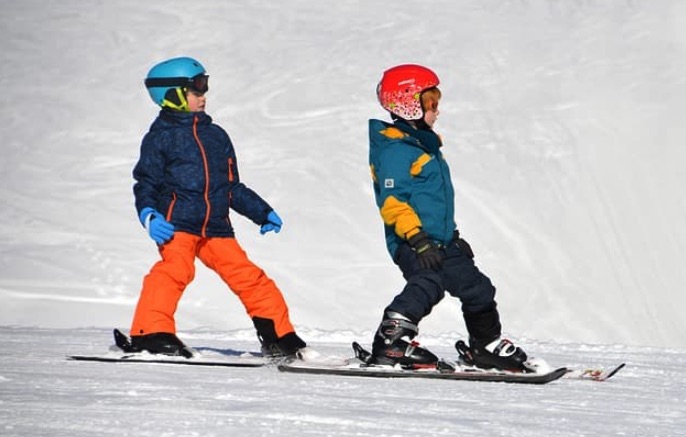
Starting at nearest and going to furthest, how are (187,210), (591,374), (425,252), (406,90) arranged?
(425,252) < (591,374) < (406,90) < (187,210)

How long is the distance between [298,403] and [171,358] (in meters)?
1.48

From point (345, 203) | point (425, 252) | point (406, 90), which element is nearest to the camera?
point (425, 252)

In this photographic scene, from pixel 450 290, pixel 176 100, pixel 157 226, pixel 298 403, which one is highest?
pixel 176 100

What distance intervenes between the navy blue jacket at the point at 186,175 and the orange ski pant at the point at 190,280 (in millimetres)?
74

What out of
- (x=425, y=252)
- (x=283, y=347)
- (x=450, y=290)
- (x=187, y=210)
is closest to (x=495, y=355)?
(x=450, y=290)

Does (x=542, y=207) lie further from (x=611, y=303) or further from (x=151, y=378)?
(x=151, y=378)

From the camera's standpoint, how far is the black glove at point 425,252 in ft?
17.3

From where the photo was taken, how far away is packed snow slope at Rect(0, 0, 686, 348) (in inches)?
338

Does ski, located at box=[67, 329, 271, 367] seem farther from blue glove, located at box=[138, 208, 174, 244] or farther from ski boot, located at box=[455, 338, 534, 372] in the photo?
ski boot, located at box=[455, 338, 534, 372]

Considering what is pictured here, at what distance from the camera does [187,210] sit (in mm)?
5750

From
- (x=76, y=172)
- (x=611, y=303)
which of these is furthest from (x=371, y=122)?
(x=76, y=172)

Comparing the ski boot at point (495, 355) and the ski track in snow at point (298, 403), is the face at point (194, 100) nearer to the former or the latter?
the ski track in snow at point (298, 403)

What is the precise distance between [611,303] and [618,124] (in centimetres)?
291

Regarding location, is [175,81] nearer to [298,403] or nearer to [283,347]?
[283,347]
